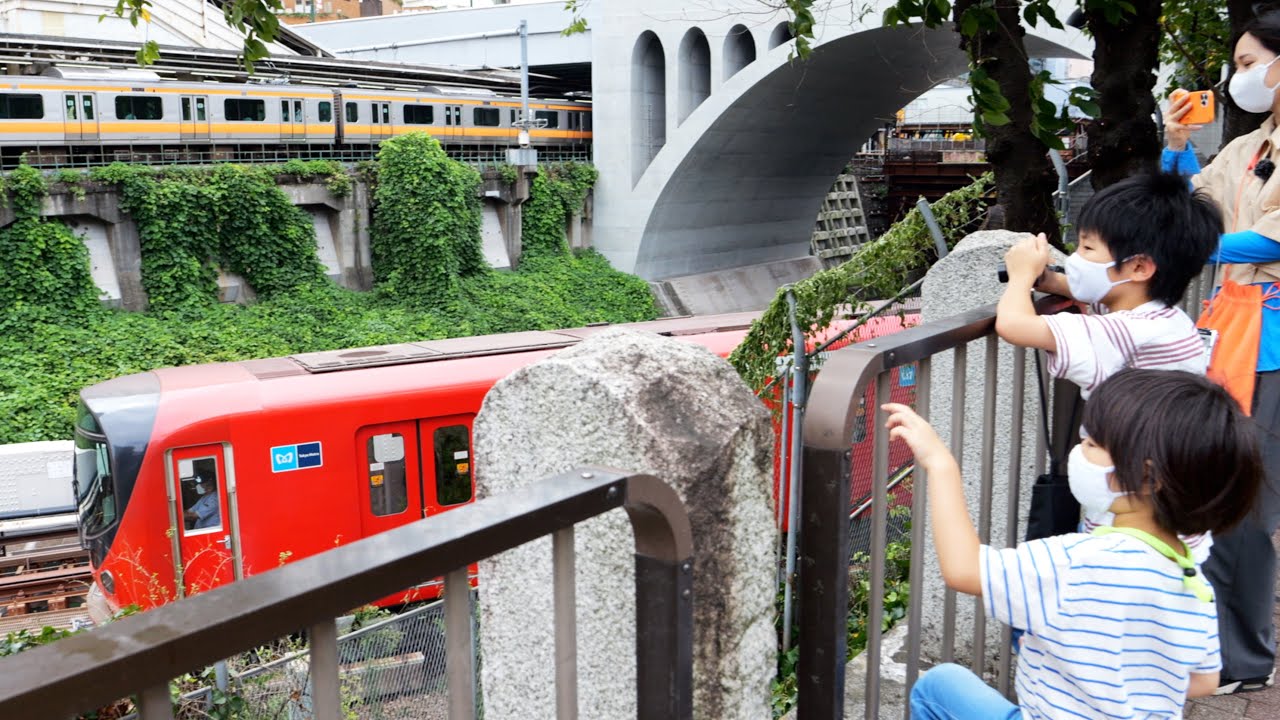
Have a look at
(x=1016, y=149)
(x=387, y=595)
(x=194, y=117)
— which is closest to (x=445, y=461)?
(x=1016, y=149)

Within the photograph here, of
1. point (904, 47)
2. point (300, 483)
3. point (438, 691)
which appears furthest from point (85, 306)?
point (438, 691)

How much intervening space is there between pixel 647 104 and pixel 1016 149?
24.9 metres

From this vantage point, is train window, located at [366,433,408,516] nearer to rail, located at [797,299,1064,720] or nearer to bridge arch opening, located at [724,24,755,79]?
rail, located at [797,299,1064,720]

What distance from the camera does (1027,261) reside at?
8.44 feet

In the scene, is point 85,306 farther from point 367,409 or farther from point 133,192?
point 367,409

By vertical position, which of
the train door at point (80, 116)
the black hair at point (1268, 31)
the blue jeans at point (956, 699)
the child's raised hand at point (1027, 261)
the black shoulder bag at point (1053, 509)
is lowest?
the blue jeans at point (956, 699)

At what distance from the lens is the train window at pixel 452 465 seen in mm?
10336

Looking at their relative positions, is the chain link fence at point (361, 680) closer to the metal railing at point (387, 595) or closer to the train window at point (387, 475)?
the metal railing at point (387, 595)

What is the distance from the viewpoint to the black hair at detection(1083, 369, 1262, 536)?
175cm

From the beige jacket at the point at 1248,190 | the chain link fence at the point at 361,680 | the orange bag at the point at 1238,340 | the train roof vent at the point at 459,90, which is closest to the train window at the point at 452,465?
the chain link fence at the point at 361,680

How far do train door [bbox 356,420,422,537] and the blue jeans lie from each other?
832 centimetres

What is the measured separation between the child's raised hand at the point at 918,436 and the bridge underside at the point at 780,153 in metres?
21.9

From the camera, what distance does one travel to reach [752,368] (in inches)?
263

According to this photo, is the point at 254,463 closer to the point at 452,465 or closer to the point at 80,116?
the point at 452,465
